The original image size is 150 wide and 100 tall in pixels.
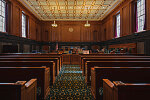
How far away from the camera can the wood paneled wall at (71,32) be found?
16109 mm

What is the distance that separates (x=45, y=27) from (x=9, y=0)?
26.0ft

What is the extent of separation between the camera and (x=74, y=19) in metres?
15.8

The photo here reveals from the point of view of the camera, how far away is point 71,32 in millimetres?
16297

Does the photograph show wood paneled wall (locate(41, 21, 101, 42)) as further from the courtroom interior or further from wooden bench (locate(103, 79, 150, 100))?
wooden bench (locate(103, 79, 150, 100))

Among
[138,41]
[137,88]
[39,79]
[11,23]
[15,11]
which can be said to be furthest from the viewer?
[15,11]

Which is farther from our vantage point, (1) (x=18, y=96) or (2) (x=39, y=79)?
(2) (x=39, y=79)

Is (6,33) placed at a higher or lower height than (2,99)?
higher

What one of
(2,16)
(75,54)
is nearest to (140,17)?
(75,54)

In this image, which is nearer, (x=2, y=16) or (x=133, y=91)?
(x=133, y=91)

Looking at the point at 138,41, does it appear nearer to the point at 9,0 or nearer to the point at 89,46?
the point at 89,46

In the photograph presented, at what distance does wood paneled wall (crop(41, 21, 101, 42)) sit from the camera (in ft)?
52.9

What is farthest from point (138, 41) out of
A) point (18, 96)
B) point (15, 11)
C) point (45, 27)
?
point (45, 27)

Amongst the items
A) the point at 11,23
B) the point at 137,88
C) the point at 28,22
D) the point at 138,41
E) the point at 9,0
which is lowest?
the point at 137,88

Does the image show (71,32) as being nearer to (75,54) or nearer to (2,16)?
(75,54)
